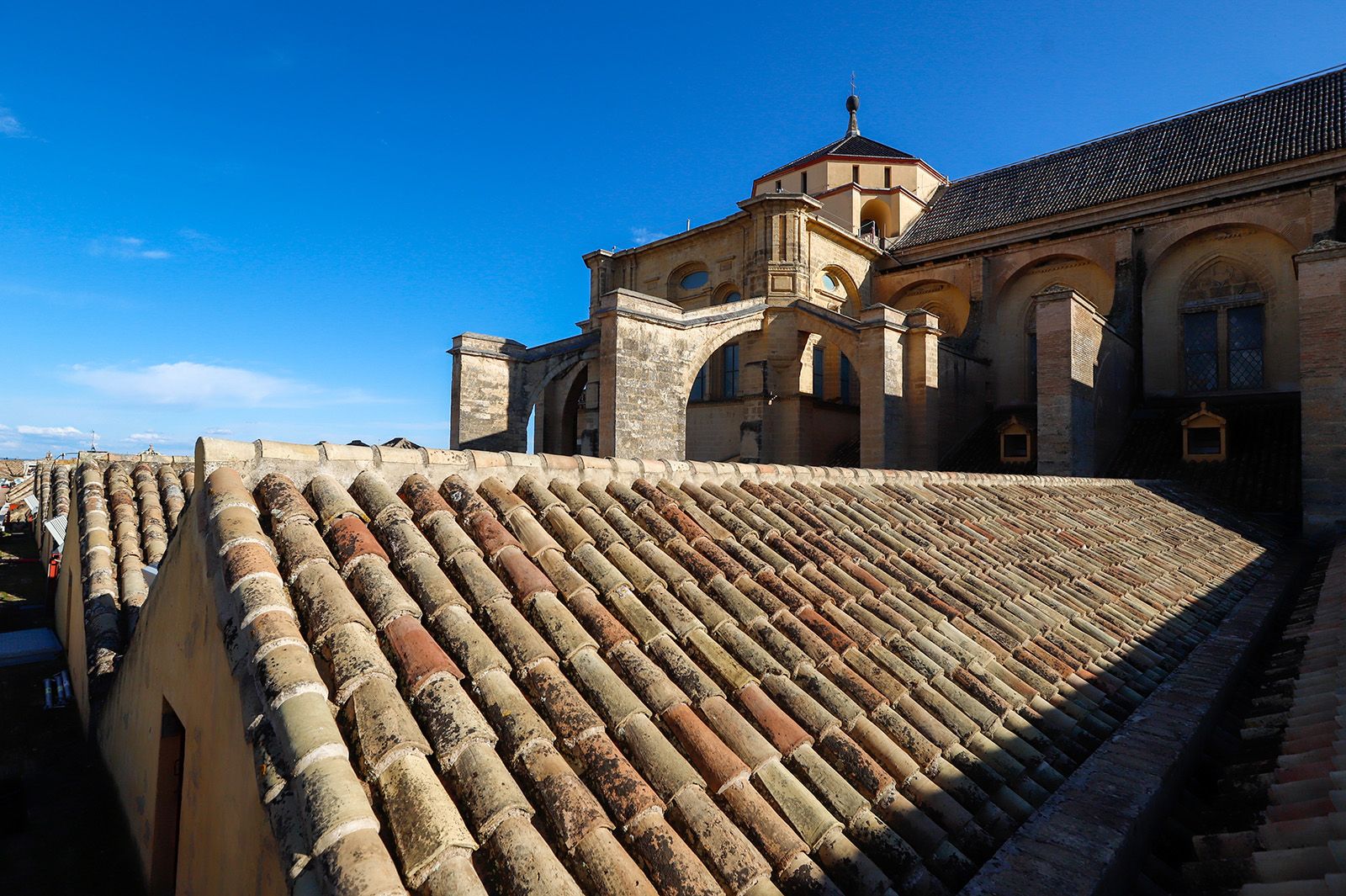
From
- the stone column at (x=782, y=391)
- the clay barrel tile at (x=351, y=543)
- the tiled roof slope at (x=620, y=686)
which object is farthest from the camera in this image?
the stone column at (x=782, y=391)

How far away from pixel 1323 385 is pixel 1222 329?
5.54 metres

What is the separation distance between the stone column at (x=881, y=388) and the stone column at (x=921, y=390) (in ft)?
1.53

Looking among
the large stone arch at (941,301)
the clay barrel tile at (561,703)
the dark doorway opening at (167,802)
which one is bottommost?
the dark doorway opening at (167,802)

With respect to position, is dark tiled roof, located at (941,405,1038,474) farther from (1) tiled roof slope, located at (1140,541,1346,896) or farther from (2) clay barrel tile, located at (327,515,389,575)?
(2) clay barrel tile, located at (327,515,389,575)

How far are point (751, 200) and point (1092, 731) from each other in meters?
18.3

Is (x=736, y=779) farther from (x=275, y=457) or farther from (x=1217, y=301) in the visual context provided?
(x=1217, y=301)

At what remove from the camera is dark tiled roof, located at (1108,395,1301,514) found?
13.9m

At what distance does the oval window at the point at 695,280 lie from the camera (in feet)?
74.2

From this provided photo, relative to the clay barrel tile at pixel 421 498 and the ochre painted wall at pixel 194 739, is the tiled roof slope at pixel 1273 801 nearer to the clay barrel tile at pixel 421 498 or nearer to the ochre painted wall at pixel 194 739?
the ochre painted wall at pixel 194 739

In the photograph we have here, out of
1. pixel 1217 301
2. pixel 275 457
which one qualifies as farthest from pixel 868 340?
pixel 275 457

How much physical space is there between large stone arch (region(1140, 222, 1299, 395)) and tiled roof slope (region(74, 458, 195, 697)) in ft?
70.9

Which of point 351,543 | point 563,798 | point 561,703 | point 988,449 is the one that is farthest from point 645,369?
point 563,798

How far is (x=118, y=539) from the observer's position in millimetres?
5836

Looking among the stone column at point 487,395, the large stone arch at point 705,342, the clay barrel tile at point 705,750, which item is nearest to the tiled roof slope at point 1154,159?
the large stone arch at point 705,342
